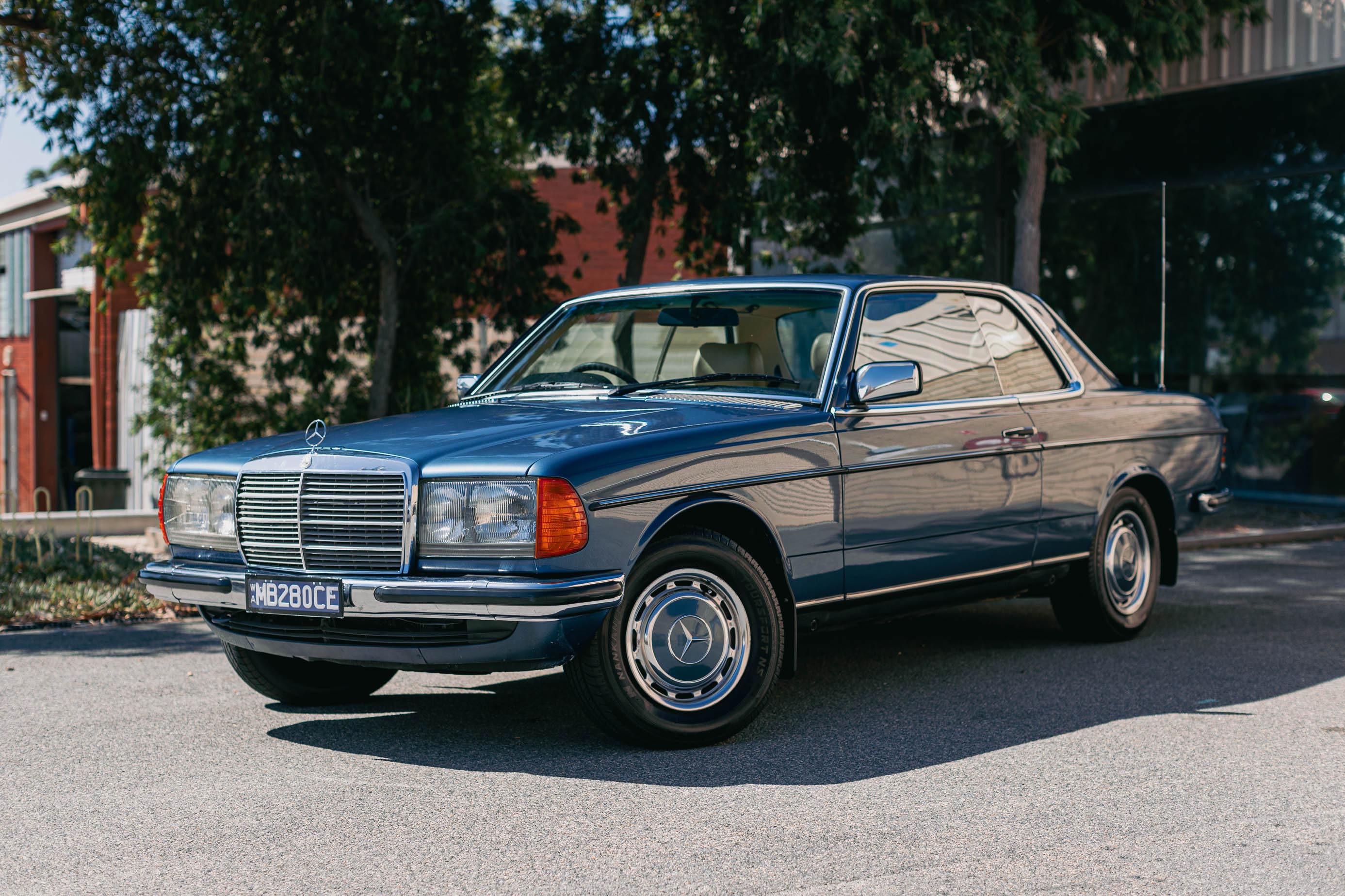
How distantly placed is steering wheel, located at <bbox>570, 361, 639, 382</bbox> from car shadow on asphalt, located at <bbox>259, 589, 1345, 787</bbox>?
4.44 feet

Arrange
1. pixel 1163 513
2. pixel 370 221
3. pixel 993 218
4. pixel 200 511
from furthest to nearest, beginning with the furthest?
pixel 993 218, pixel 370 221, pixel 1163 513, pixel 200 511

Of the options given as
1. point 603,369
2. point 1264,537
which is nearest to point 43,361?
point 1264,537

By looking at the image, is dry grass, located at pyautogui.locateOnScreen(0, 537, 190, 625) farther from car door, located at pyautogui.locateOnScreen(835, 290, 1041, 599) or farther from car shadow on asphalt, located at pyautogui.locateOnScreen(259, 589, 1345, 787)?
car door, located at pyautogui.locateOnScreen(835, 290, 1041, 599)

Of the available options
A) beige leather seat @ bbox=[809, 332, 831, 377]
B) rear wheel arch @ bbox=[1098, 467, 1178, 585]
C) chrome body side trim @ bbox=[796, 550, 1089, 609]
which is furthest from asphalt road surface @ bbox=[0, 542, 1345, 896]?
beige leather seat @ bbox=[809, 332, 831, 377]

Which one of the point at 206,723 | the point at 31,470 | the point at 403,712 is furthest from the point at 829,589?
the point at 31,470

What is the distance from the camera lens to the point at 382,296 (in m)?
13.9

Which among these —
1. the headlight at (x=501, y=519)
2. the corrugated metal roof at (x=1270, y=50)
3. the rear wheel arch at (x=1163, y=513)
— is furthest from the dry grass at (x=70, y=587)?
the corrugated metal roof at (x=1270, y=50)

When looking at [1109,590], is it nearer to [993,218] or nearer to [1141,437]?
[1141,437]

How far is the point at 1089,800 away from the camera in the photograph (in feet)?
14.8

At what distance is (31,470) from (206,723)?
26.1 metres

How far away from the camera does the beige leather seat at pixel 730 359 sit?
20.0 ft

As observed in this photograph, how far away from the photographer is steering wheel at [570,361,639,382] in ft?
20.5

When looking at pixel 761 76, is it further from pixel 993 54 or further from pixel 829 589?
pixel 829 589

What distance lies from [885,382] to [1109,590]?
2.21 metres
